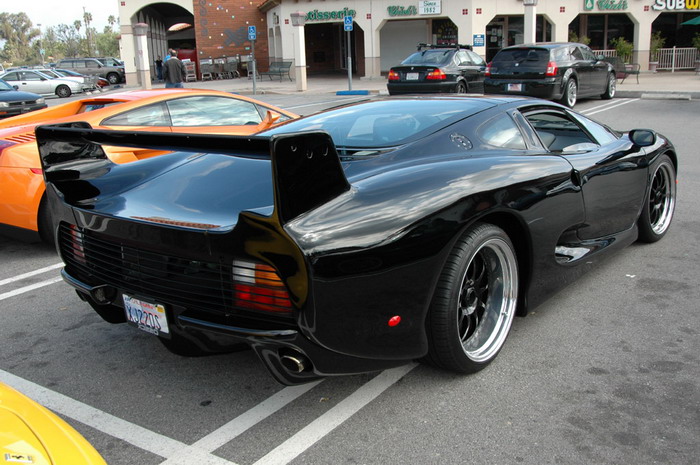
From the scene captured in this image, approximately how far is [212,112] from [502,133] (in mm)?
3842

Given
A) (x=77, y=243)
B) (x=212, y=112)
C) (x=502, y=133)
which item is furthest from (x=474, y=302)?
(x=212, y=112)

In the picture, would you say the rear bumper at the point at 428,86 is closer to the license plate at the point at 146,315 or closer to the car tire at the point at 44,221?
the car tire at the point at 44,221

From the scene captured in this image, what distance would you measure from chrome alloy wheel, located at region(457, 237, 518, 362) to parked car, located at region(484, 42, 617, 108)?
1270 cm

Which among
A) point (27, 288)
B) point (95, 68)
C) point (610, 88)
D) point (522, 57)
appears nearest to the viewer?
point (27, 288)

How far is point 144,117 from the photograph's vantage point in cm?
633

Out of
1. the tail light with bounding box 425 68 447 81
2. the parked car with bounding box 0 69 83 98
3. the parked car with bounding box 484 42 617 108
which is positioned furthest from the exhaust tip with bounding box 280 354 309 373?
the parked car with bounding box 0 69 83 98

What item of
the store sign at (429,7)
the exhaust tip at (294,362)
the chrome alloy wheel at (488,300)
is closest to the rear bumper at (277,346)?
the exhaust tip at (294,362)

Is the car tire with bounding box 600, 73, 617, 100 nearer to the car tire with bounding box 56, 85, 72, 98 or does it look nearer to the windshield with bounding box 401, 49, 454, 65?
the windshield with bounding box 401, 49, 454, 65

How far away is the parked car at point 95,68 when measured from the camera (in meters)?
40.6

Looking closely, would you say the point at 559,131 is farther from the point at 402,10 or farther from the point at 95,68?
the point at 95,68

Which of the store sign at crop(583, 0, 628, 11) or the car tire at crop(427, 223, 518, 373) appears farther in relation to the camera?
the store sign at crop(583, 0, 628, 11)

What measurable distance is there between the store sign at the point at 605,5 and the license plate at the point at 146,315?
1195 inches

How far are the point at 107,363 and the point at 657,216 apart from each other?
4298mm

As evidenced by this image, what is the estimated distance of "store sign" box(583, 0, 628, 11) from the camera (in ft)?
95.6
